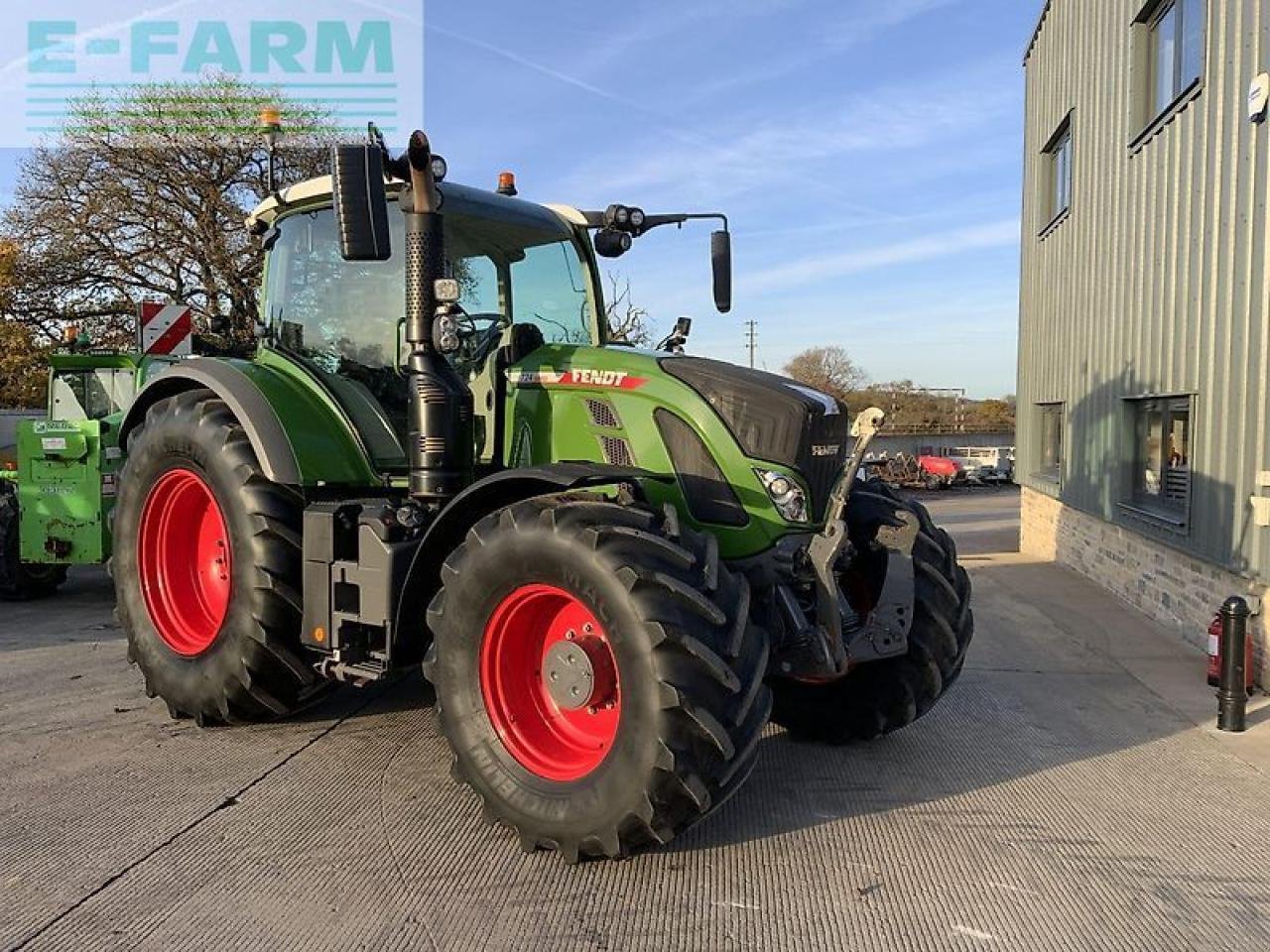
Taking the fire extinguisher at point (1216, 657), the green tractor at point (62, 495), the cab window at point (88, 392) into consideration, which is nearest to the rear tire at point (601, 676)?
the fire extinguisher at point (1216, 657)

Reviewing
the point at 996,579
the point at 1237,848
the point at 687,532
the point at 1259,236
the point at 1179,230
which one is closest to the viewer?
the point at 687,532

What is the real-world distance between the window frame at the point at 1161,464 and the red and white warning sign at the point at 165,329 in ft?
27.8

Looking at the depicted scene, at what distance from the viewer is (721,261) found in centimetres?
522

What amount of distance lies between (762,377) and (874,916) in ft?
6.61

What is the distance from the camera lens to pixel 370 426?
4.68m

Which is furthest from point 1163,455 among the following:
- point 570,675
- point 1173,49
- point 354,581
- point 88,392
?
point 88,392

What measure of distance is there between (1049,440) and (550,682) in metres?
11.5

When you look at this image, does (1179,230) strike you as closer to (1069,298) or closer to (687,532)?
(1069,298)

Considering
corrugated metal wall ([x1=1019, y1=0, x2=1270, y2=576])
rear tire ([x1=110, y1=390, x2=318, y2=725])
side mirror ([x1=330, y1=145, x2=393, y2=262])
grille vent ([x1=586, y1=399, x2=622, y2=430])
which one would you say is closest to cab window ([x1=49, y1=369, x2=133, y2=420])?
rear tire ([x1=110, y1=390, x2=318, y2=725])

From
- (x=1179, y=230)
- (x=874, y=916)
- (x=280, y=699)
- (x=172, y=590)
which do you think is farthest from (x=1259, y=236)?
(x=172, y=590)

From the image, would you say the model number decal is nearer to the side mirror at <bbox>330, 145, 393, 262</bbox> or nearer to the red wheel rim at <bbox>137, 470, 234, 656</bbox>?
the side mirror at <bbox>330, 145, 393, 262</bbox>

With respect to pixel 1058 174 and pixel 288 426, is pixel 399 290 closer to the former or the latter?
pixel 288 426

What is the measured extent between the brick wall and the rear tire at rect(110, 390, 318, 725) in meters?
5.59

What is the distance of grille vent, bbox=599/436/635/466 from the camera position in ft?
13.1
